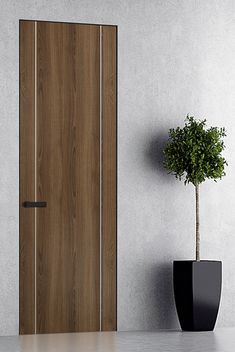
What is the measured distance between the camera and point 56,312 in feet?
22.2

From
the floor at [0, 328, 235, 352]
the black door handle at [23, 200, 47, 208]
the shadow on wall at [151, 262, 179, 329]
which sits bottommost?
the floor at [0, 328, 235, 352]

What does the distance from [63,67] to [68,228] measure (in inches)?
48.2

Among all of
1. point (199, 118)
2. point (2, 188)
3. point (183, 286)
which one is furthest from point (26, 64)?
point (183, 286)

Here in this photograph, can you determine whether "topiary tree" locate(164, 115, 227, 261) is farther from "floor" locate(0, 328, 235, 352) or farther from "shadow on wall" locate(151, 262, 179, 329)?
"floor" locate(0, 328, 235, 352)

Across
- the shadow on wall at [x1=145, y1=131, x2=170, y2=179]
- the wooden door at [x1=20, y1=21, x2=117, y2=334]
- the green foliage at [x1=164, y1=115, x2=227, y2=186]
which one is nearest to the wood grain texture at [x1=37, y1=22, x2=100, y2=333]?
the wooden door at [x1=20, y1=21, x2=117, y2=334]

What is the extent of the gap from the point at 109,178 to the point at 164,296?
102 cm

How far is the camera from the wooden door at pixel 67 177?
6742 millimetres

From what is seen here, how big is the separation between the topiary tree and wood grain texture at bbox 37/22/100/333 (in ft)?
2.00

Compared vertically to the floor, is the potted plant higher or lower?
higher

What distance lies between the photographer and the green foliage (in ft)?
22.0

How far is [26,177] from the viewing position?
22.1 ft

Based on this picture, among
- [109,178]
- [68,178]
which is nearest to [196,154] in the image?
[109,178]

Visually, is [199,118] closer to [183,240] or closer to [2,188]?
[183,240]

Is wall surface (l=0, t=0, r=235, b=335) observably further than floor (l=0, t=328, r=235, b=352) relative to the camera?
Yes
